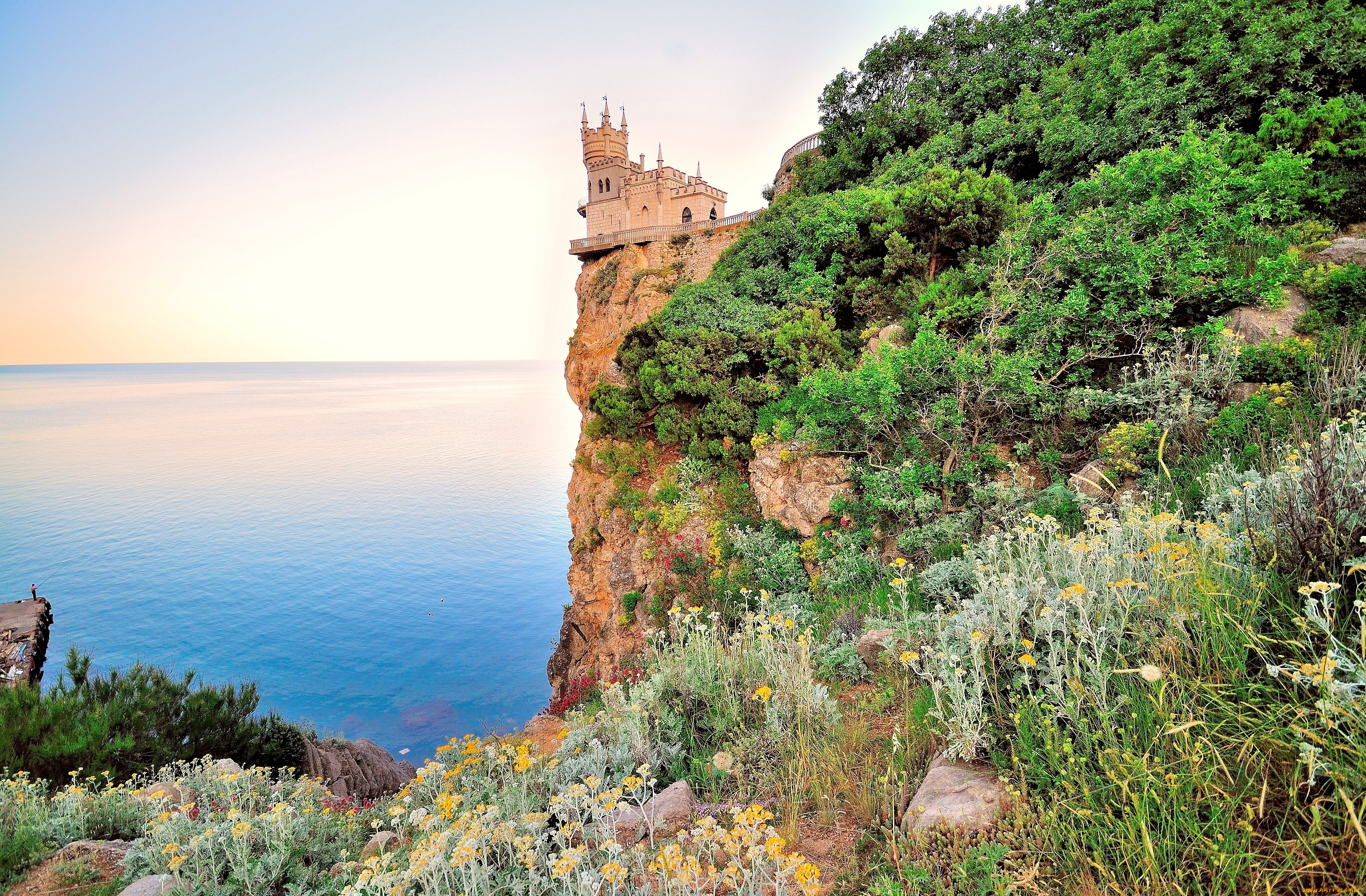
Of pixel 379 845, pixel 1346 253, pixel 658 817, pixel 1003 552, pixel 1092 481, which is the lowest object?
pixel 379 845

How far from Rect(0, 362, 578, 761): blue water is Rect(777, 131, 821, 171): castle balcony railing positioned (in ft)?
66.6

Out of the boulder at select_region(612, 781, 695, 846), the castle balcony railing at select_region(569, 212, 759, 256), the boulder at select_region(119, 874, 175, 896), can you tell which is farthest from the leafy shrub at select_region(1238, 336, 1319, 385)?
the castle balcony railing at select_region(569, 212, 759, 256)

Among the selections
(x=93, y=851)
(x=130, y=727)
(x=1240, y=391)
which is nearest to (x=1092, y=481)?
(x=1240, y=391)

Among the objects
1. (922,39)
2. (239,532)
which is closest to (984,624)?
(922,39)

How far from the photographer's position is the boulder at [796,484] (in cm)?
860

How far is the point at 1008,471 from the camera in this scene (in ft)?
24.3

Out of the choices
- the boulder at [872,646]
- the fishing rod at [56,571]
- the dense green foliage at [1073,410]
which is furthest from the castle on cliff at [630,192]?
the fishing rod at [56,571]

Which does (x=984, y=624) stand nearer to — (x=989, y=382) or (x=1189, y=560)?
(x=1189, y=560)

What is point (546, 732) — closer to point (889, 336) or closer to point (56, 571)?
point (889, 336)

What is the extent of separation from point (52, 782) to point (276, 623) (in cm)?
2571

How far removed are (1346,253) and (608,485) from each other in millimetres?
12195

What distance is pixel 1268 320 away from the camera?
21.8 ft

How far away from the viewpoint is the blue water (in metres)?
25.6

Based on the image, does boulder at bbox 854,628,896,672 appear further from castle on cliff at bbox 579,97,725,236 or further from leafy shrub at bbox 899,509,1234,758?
castle on cliff at bbox 579,97,725,236
